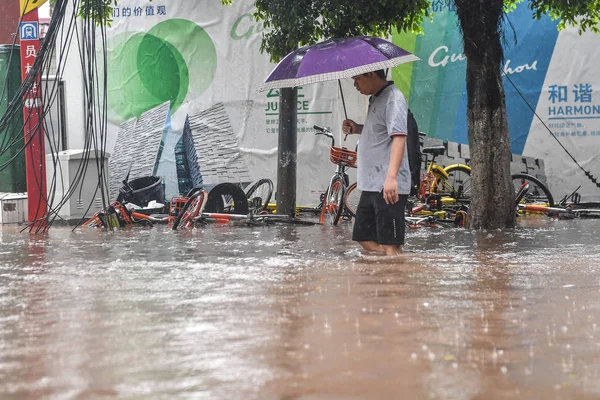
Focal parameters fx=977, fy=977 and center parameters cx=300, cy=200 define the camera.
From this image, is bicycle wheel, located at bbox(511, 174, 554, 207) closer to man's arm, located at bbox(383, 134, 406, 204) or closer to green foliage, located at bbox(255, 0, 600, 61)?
green foliage, located at bbox(255, 0, 600, 61)

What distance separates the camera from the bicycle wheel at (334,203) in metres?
12.7

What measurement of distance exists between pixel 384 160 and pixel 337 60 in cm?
133

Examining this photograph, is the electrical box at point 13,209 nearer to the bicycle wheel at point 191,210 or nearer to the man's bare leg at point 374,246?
the bicycle wheel at point 191,210

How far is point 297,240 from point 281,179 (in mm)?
3797

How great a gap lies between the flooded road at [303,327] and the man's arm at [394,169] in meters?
0.48

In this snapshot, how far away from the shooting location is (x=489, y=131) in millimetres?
11656

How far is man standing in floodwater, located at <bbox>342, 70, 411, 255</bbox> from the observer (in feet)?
22.8

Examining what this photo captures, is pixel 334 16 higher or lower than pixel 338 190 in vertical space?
higher

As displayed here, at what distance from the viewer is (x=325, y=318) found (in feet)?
15.6

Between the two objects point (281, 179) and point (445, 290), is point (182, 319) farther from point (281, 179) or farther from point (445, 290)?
point (281, 179)

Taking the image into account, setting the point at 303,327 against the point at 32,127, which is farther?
the point at 32,127

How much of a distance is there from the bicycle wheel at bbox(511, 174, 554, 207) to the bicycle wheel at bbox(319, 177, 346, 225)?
2454mm

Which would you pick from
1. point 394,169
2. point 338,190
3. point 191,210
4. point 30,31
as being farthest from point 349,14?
point 394,169

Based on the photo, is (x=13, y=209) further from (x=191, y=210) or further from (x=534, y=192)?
(x=534, y=192)
